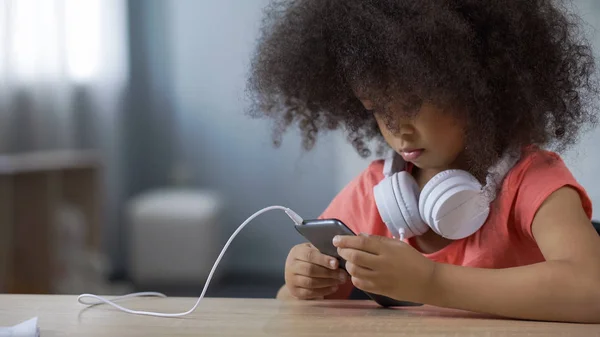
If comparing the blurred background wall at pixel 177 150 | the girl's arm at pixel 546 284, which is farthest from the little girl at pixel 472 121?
the blurred background wall at pixel 177 150

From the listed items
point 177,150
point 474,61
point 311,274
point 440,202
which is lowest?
point 177,150

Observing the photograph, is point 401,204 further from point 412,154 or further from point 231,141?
point 231,141

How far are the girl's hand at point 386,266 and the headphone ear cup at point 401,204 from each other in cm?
12

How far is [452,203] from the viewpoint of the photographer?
91 centimetres

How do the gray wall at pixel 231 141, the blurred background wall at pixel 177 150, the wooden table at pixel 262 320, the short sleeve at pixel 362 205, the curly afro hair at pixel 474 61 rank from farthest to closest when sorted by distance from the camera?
the gray wall at pixel 231 141 < the blurred background wall at pixel 177 150 < the short sleeve at pixel 362 205 < the curly afro hair at pixel 474 61 < the wooden table at pixel 262 320

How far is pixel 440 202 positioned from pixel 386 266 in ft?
0.41

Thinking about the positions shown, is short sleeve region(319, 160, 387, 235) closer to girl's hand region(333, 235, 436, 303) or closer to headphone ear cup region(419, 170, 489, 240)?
headphone ear cup region(419, 170, 489, 240)

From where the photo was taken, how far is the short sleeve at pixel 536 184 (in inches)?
35.7

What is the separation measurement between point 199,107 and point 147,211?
0.54 m

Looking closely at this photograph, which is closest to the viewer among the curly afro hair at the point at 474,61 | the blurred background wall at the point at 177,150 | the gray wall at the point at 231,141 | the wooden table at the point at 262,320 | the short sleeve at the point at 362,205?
the wooden table at the point at 262,320

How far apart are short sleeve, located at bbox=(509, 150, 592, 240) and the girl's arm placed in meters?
0.04

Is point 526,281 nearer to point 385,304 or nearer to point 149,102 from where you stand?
point 385,304

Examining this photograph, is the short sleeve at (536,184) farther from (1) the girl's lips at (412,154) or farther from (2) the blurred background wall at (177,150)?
(2) the blurred background wall at (177,150)

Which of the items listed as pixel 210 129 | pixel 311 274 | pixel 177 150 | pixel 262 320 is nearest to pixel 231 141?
pixel 210 129
